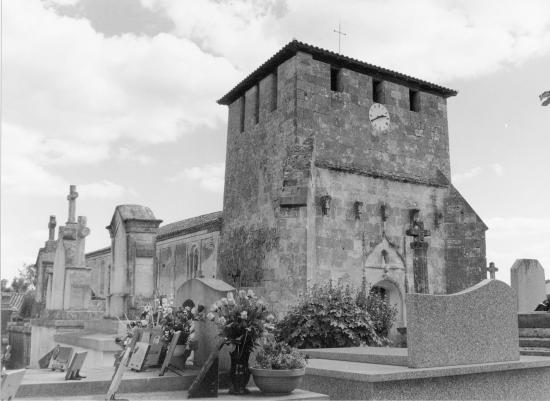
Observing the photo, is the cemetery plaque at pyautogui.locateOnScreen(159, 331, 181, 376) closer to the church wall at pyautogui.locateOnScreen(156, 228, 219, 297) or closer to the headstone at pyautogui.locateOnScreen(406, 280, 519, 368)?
the headstone at pyautogui.locateOnScreen(406, 280, 519, 368)

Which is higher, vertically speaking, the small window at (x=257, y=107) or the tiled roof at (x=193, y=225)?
the small window at (x=257, y=107)

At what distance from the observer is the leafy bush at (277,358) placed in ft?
20.7

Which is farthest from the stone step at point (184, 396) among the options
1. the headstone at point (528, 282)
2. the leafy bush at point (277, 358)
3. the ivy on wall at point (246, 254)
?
the headstone at point (528, 282)

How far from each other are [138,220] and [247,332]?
21.9ft

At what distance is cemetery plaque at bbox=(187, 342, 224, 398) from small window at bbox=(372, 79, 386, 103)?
14908mm

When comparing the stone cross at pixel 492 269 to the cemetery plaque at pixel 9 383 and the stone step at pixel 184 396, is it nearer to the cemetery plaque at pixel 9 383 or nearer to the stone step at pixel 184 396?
the stone step at pixel 184 396

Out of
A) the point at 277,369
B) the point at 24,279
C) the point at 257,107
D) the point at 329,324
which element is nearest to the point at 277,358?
the point at 277,369

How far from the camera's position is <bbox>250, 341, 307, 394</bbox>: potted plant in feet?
20.2

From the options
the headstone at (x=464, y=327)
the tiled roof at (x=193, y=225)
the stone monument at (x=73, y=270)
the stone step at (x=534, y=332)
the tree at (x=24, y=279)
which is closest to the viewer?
the headstone at (x=464, y=327)

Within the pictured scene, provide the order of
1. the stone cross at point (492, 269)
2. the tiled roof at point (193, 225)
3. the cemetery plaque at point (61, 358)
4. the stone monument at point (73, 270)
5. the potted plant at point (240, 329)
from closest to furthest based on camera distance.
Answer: the potted plant at point (240, 329)
the cemetery plaque at point (61, 358)
the stone monument at point (73, 270)
the tiled roof at point (193, 225)
the stone cross at point (492, 269)

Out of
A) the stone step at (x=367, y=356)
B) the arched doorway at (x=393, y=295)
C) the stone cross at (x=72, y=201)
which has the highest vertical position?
the stone cross at (x=72, y=201)

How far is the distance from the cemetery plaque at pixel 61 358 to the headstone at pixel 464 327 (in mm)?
4649

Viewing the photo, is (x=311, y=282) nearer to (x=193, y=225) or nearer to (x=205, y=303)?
(x=205, y=303)

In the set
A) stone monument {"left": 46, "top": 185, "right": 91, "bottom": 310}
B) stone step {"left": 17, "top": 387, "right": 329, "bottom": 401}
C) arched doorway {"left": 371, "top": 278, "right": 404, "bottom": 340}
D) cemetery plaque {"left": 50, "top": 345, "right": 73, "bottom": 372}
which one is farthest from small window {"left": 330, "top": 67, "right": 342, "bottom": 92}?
stone step {"left": 17, "top": 387, "right": 329, "bottom": 401}
